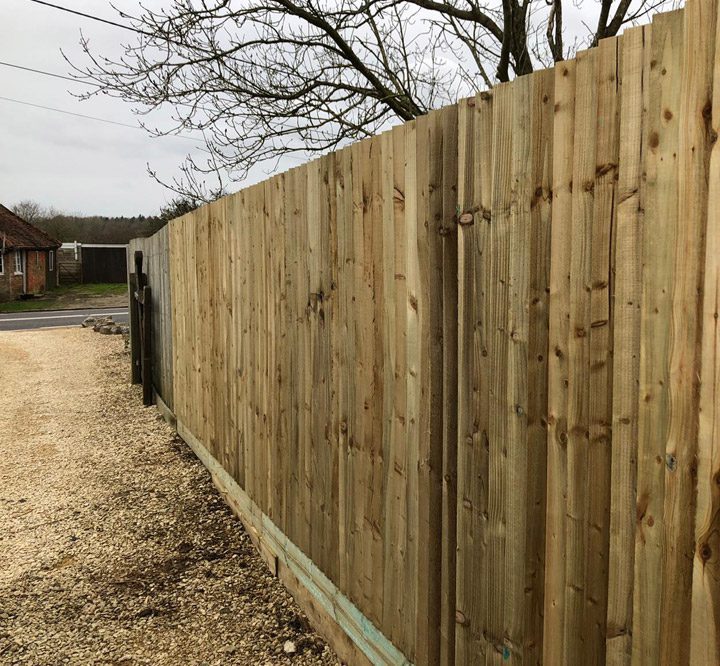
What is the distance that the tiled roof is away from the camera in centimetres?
3162

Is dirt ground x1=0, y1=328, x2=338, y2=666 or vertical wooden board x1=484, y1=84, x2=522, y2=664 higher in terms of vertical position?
vertical wooden board x1=484, y1=84, x2=522, y2=664

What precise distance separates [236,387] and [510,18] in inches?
189

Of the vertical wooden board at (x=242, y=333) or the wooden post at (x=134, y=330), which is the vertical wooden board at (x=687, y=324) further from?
the wooden post at (x=134, y=330)

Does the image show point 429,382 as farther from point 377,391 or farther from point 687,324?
point 687,324

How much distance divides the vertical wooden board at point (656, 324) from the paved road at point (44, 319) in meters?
19.8

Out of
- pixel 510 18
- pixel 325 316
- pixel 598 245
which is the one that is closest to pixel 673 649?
pixel 598 245

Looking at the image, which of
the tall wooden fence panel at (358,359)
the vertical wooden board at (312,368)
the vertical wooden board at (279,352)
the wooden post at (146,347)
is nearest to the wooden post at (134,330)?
the wooden post at (146,347)

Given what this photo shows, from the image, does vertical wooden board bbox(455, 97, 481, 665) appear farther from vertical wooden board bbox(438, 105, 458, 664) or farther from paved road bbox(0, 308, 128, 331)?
paved road bbox(0, 308, 128, 331)

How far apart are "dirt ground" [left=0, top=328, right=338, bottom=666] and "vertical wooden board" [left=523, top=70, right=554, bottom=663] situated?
61.9 inches

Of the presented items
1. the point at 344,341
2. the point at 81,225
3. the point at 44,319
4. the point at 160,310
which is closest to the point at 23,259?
the point at 44,319

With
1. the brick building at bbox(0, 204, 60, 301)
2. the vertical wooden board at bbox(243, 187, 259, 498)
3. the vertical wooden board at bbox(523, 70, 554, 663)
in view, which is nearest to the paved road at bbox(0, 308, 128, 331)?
the brick building at bbox(0, 204, 60, 301)

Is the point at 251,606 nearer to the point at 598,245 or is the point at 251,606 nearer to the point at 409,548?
the point at 409,548

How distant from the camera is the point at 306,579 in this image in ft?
10.6

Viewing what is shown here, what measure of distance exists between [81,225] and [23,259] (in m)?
17.3
